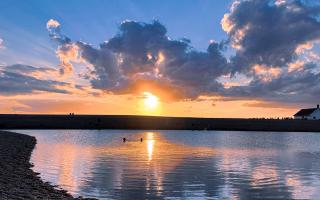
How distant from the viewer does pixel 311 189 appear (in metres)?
29.3

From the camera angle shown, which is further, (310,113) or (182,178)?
(310,113)

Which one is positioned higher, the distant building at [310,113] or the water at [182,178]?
the distant building at [310,113]

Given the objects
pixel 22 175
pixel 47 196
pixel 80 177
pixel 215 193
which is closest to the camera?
pixel 47 196

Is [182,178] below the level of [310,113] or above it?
below

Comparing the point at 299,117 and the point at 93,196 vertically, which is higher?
the point at 299,117

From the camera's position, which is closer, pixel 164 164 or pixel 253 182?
pixel 253 182

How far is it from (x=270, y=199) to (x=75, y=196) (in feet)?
34.9

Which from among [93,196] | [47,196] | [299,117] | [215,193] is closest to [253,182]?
[215,193]

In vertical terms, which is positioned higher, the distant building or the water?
the distant building

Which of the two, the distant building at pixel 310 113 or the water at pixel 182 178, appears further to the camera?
the distant building at pixel 310 113

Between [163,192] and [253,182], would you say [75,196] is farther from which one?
[253,182]

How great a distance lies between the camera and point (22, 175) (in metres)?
31.3

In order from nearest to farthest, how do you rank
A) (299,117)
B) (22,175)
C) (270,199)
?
1. (270,199)
2. (22,175)
3. (299,117)

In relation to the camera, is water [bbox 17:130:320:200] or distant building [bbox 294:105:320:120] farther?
distant building [bbox 294:105:320:120]
